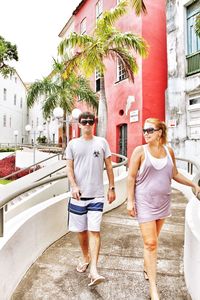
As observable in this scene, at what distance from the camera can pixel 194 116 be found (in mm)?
11797

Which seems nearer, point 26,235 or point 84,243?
point 84,243

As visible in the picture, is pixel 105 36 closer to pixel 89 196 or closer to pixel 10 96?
pixel 89 196

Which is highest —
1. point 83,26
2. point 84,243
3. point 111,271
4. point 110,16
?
point 83,26

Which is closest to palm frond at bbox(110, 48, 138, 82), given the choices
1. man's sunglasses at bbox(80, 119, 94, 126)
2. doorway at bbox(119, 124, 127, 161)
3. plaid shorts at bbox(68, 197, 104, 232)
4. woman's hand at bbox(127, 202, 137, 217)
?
doorway at bbox(119, 124, 127, 161)

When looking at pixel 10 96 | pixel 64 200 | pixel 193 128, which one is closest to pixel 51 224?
pixel 64 200

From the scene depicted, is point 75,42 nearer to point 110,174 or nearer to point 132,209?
point 110,174

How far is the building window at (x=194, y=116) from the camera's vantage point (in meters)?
11.6

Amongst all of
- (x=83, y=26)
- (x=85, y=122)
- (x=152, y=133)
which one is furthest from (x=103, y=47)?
(x=83, y=26)

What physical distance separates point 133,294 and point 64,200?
2.16 metres

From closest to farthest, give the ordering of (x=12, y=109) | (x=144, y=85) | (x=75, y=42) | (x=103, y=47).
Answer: (x=103, y=47) < (x=75, y=42) < (x=144, y=85) < (x=12, y=109)

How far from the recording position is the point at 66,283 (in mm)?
3336

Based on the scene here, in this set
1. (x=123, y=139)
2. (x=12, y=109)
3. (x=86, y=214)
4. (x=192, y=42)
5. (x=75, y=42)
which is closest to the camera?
(x=86, y=214)

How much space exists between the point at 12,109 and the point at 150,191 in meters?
40.4

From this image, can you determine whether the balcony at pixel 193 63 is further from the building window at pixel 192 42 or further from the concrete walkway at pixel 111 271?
the concrete walkway at pixel 111 271
